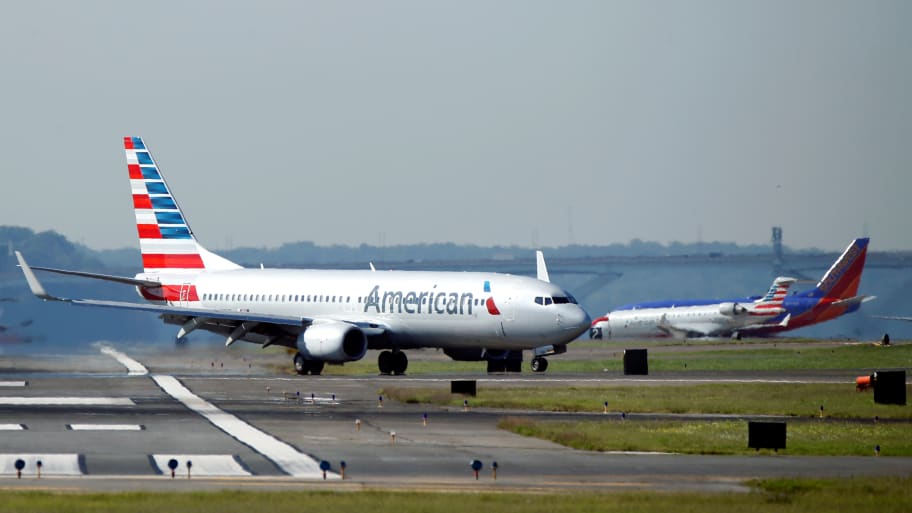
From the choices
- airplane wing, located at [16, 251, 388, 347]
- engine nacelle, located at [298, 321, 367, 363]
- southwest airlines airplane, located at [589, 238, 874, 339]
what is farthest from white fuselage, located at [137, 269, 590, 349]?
southwest airlines airplane, located at [589, 238, 874, 339]

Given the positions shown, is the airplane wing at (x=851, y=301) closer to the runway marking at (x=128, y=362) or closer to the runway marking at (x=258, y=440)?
the runway marking at (x=128, y=362)

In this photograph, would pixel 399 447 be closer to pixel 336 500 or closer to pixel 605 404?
pixel 336 500

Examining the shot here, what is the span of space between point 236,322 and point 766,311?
263 ft

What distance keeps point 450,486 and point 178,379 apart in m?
34.5

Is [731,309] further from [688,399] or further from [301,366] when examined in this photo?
[688,399]

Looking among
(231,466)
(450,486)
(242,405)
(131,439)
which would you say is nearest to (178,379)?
A: (242,405)

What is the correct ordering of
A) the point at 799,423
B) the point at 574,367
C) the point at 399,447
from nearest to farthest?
1. the point at 399,447
2. the point at 799,423
3. the point at 574,367

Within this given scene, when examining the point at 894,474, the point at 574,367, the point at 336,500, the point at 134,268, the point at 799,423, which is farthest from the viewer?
the point at 134,268

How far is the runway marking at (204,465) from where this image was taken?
89.1 feet

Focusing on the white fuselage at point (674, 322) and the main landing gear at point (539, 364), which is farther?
the white fuselage at point (674, 322)

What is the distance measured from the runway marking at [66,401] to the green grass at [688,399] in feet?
28.8

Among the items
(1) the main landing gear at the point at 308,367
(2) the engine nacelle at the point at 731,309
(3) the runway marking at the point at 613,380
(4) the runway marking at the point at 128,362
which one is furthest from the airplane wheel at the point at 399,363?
(2) the engine nacelle at the point at 731,309

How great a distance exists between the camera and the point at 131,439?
33.7m

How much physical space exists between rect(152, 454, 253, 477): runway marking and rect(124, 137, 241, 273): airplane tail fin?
4471 cm
